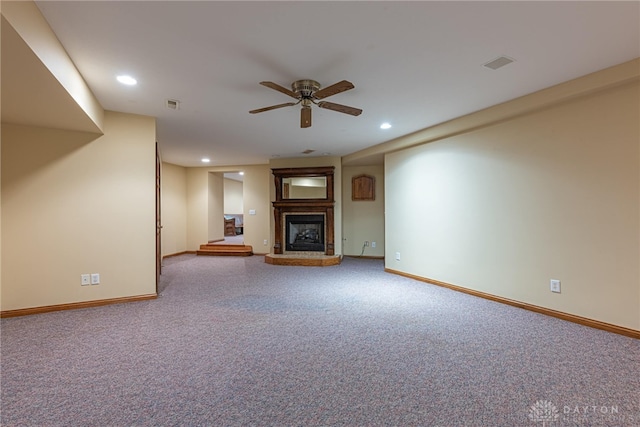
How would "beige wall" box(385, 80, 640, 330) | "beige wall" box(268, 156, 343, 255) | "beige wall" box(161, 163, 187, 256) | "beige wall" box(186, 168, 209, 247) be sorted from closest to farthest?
"beige wall" box(385, 80, 640, 330), "beige wall" box(268, 156, 343, 255), "beige wall" box(161, 163, 187, 256), "beige wall" box(186, 168, 209, 247)

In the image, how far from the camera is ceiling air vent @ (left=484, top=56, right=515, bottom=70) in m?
2.41

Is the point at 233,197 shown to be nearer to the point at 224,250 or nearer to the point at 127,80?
the point at 224,250

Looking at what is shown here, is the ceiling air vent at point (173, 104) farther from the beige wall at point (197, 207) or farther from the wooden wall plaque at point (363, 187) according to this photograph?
the beige wall at point (197, 207)

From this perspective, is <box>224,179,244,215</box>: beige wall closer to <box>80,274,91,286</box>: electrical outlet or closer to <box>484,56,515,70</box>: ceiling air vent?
<box>80,274,91,286</box>: electrical outlet

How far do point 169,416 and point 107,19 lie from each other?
2.47 metres

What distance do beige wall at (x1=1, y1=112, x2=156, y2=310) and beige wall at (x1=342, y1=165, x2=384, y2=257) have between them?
4410mm

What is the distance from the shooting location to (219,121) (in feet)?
13.1

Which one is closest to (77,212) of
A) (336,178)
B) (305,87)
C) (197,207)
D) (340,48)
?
(305,87)

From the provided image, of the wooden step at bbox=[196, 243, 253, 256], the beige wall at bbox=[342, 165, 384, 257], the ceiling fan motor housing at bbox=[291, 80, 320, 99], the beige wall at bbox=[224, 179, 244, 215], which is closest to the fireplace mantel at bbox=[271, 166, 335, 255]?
the beige wall at bbox=[342, 165, 384, 257]

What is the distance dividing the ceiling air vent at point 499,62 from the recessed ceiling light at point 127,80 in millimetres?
3244

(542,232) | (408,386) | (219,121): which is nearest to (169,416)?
(408,386)
